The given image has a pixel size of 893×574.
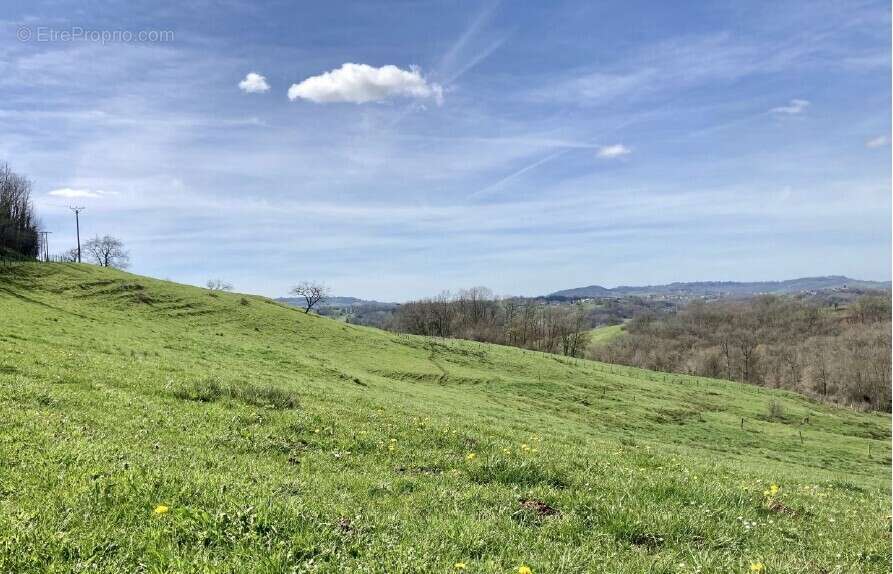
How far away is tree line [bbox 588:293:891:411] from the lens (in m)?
106

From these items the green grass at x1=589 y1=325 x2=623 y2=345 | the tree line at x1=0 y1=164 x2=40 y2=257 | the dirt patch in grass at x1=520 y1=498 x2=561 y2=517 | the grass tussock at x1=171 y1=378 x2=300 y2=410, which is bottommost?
the green grass at x1=589 y1=325 x2=623 y2=345

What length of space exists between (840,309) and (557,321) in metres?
121

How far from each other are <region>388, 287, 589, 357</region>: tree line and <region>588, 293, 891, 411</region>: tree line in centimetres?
1548

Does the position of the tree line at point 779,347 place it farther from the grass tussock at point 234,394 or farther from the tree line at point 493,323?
the grass tussock at point 234,394

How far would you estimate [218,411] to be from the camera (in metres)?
13.9

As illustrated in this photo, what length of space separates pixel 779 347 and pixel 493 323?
250ft

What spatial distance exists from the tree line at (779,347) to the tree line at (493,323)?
15.5 m

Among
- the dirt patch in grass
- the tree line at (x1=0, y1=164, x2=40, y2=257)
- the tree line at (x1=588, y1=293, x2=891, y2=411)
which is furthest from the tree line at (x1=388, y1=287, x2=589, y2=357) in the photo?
the dirt patch in grass

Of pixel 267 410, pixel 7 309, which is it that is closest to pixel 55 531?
pixel 267 410

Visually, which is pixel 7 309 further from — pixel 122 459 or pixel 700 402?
pixel 700 402

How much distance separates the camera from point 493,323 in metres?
149

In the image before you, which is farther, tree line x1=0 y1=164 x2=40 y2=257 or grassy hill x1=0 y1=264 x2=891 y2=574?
tree line x1=0 y1=164 x2=40 y2=257

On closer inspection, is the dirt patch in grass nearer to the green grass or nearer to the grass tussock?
the grass tussock

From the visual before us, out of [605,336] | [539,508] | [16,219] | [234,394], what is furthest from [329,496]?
[605,336]
